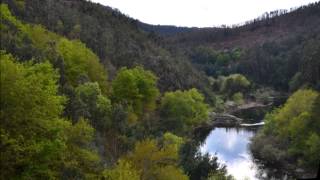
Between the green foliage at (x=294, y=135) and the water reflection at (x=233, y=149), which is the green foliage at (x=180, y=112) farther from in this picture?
the green foliage at (x=294, y=135)

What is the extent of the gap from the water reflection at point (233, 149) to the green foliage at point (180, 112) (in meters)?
4.88

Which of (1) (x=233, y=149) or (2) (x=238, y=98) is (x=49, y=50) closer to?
(1) (x=233, y=149)

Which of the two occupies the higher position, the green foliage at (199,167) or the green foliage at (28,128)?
the green foliage at (28,128)

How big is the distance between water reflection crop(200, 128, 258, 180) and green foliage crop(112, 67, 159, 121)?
12548 mm

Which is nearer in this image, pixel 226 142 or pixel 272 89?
pixel 226 142

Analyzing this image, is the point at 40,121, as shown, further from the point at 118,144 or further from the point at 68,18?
the point at 68,18

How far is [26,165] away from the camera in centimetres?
2873

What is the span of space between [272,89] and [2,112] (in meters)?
172

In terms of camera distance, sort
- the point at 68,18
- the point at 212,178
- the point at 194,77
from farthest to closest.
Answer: the point at 194,77 < the point at 68,18 < the point at 212,178

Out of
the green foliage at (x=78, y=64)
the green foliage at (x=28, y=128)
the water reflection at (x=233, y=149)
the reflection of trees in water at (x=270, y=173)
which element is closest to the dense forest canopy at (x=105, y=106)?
the green foliage at (x=28, y=128)

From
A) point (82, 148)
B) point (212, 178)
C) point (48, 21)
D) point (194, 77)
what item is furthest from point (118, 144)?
point (194, 77)

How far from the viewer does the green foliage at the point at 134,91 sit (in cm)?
8181

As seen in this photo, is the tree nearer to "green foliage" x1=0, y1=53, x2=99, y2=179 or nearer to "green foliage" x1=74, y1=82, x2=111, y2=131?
"green foliage" x1=74, y1=82, x2=111, y2=131

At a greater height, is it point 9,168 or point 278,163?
point 9,168
